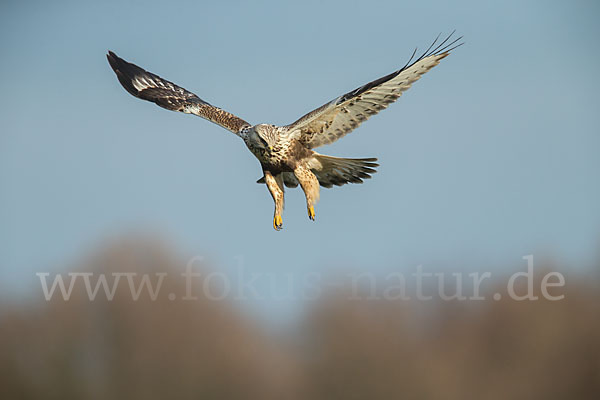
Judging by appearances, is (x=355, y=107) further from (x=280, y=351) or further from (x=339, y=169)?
(x=280, y=351)

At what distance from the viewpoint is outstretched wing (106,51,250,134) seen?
44.3 feet

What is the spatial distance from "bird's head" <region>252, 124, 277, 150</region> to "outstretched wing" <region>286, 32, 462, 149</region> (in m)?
0.27

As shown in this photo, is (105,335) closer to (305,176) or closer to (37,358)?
(37,358)

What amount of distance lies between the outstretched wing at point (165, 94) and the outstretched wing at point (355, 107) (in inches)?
34.8

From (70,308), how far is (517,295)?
52.3 feet

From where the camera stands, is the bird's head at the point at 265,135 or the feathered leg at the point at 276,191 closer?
the bird's head at the point at 265,135

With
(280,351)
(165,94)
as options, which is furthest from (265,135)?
(280,351)

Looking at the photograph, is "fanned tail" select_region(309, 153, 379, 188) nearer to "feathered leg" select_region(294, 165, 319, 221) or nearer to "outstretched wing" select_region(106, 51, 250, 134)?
"feathered leg" select_region(294, 165, 319, 221)

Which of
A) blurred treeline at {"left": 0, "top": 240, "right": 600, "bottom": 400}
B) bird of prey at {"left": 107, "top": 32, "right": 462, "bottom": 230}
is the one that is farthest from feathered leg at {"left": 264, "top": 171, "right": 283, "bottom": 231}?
blurred treeline at {"left": 0, "top": 240, "right": 600, "bottom": 400}

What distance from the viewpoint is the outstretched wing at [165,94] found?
1351 cm

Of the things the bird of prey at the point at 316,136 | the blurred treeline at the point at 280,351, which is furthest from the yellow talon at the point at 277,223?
the blurred treeline at the point at 280,351

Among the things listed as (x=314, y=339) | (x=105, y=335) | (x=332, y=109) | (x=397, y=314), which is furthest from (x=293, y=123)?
(x=397, y=314)

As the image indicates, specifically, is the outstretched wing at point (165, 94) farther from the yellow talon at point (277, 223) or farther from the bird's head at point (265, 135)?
the yellow talon at point (277, 223)

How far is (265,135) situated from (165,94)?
3366mm
